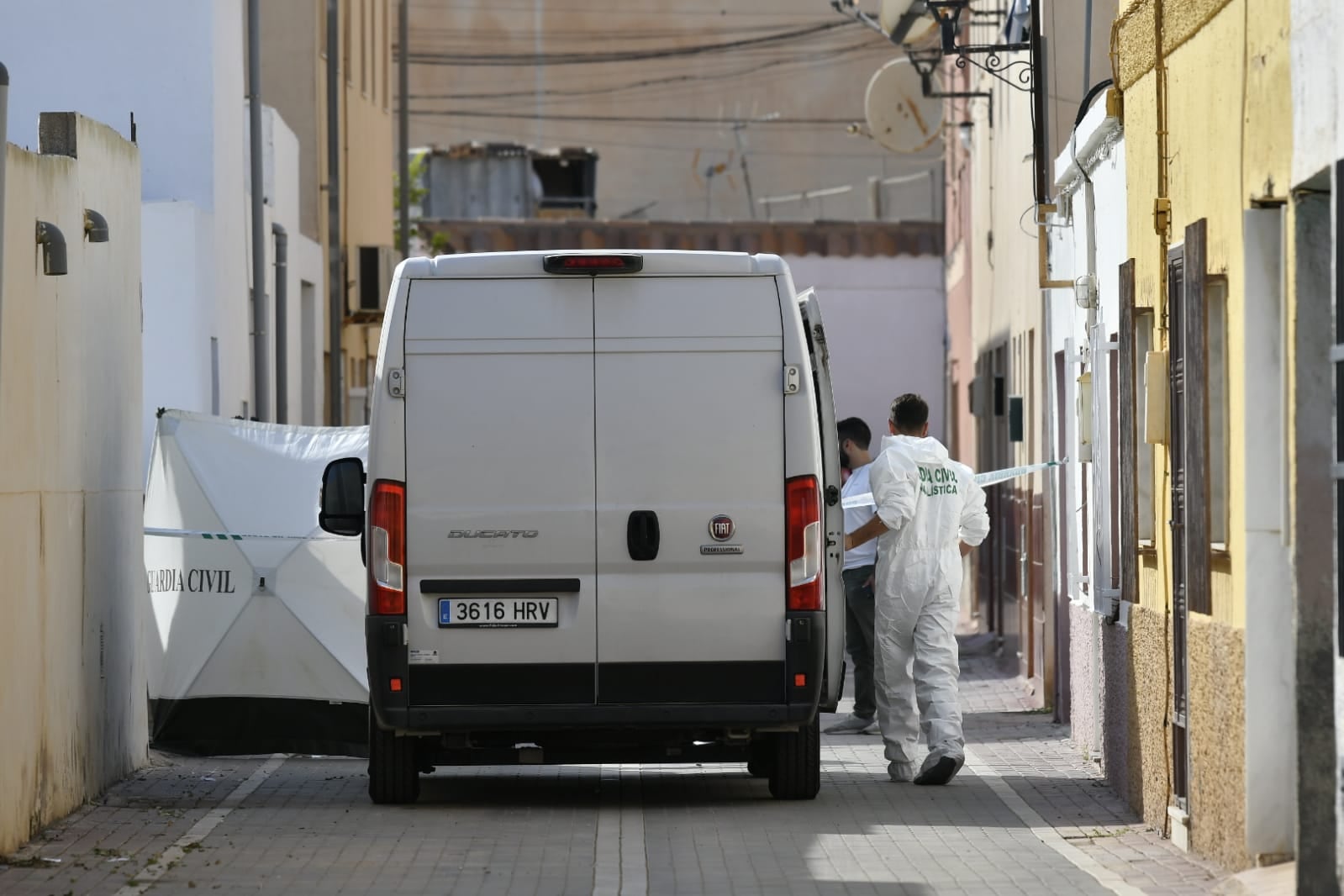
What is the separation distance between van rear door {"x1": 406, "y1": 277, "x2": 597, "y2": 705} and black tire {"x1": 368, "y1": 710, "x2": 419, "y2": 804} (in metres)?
0.66

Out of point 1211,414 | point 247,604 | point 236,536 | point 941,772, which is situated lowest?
point 941,772

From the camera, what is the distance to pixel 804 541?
1088 centimetres

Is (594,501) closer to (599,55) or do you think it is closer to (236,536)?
(236,536)

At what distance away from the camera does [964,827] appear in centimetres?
1097

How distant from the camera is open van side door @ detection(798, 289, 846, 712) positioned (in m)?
11.4

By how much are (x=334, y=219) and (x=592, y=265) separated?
59.1 feet

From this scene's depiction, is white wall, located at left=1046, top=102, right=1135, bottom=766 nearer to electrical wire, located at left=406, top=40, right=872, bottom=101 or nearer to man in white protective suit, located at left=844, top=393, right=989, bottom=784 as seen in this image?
man in white protective suit, located at left=844, top=393, right=989, bottom=784

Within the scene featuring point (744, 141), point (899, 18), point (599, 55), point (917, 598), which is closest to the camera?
point (917, 598)

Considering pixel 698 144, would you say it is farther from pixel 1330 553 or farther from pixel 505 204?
pixel 1330 553

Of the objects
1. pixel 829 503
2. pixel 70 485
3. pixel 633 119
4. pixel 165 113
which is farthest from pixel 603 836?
pixel 633 119

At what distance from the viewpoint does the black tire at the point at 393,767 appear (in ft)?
37.8

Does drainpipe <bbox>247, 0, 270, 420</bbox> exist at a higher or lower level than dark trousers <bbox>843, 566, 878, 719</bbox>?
higher

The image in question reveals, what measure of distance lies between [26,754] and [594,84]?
1725 inches

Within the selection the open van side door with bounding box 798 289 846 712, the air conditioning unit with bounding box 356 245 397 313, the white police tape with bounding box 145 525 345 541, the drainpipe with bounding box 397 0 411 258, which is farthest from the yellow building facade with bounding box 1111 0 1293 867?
the drainpipe with bounding box 397 0 411 258
